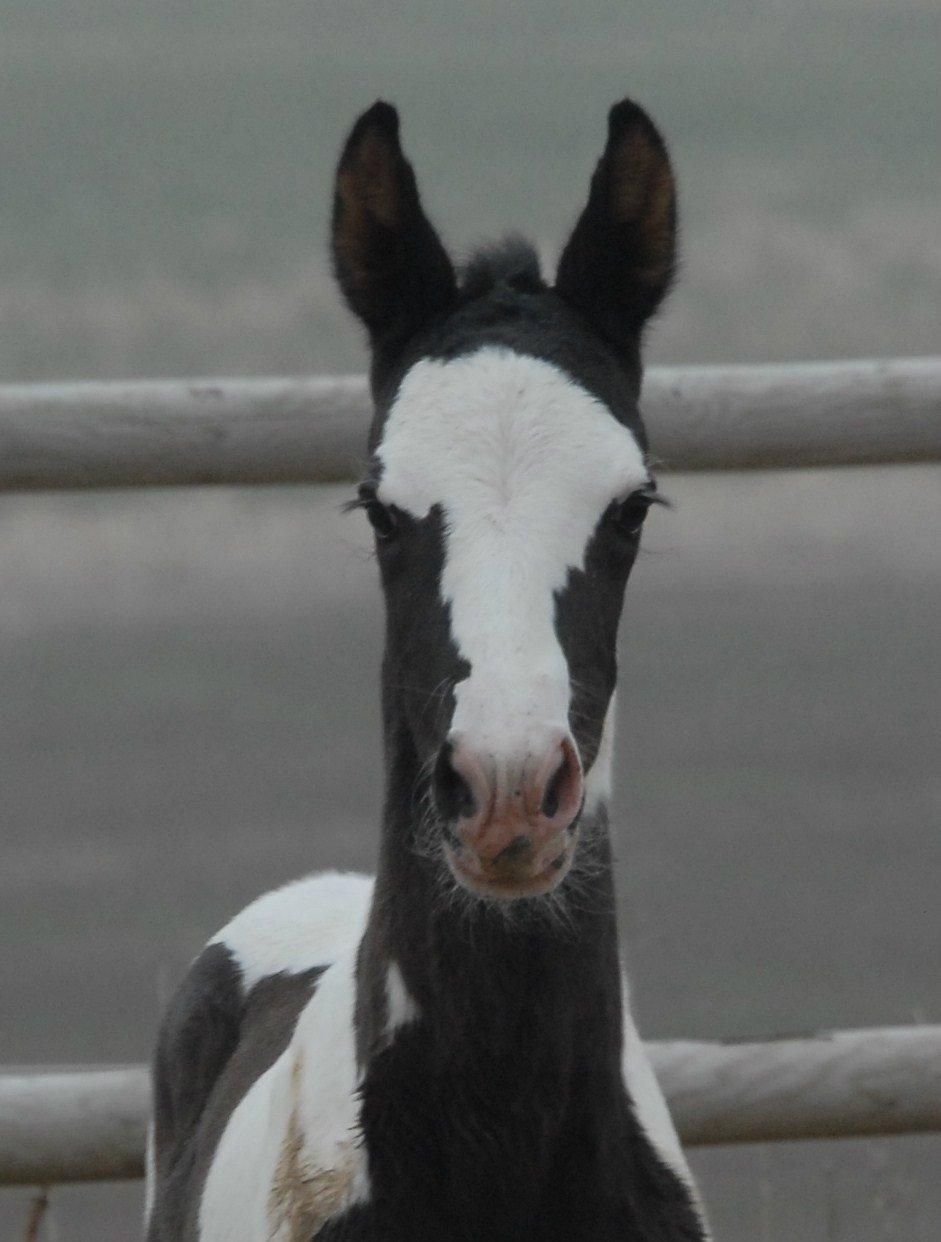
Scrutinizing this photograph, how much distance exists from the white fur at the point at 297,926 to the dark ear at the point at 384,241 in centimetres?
83

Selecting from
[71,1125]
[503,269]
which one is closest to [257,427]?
[503,269]

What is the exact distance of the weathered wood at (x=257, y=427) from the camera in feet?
10.5

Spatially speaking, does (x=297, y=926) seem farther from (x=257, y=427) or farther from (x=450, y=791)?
(x=450, y=791)

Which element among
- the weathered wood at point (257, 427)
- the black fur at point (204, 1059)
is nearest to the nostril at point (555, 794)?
the black fur at point (204, 1059)

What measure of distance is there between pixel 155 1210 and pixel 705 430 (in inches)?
56.9

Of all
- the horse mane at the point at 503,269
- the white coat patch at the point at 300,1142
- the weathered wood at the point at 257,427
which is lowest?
the white coat patch at the point at 300,1142

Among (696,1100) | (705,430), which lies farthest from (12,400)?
(696,1100)

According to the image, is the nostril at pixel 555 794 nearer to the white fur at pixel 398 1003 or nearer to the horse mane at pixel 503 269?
the white fur at pixel 398 1003

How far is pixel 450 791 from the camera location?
1.90 m

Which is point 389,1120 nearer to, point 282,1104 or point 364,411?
point 282,1104

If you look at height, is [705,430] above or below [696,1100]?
above

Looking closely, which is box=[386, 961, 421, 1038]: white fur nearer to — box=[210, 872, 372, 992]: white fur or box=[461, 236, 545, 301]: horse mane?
box=[210, 872, 372, 992]: white fur

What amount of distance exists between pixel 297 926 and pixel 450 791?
3.62 ft

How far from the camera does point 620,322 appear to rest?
2.41 meters
